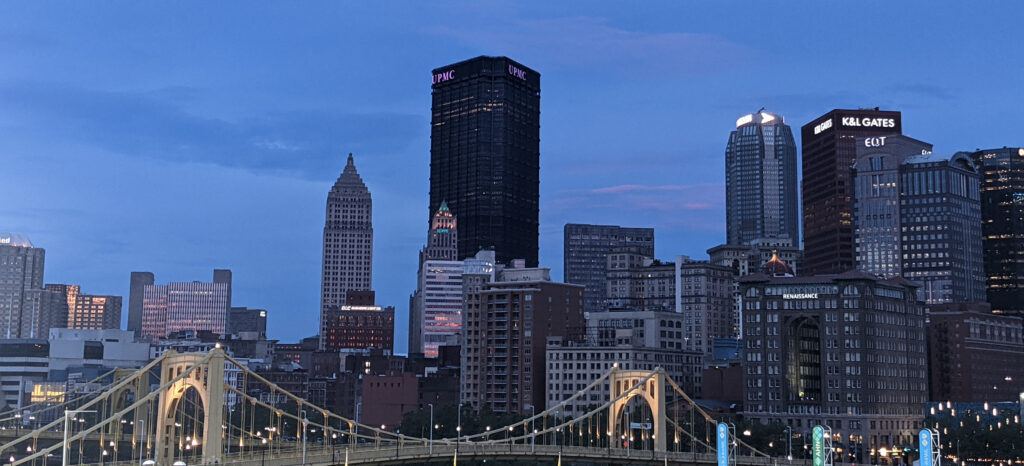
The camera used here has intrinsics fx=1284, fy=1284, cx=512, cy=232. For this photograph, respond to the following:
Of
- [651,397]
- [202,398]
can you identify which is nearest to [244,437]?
[202,398]

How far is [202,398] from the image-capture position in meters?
99.6

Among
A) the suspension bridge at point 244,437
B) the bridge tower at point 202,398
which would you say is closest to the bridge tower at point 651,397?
the suspension bridge at point 244,437

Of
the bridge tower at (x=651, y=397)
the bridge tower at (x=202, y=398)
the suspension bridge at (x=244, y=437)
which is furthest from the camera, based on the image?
the bridge tower at (x=651, y=397)

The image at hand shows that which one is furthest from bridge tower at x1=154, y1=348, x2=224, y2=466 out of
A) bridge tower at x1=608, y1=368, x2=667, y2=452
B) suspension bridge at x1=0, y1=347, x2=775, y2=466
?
bridge tower at x1=608, y1=368, x2=667, y2=452

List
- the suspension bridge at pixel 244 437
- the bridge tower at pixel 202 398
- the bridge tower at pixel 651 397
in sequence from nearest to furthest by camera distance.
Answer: the bridge tower at pixel 202 398
the suspension bridge at pixel 244 437
the bridge tower at pixel 651 397

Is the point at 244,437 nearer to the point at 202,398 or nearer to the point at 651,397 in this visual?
the point at 202,398

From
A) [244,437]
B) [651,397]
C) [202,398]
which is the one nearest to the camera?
[202,398]

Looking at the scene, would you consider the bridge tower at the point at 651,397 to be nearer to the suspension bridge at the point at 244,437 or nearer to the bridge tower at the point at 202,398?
the suspension bridge at the point at 244,437

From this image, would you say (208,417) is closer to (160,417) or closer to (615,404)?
(160,417)

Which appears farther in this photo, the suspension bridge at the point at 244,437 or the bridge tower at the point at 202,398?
the suspension bridge at the point at 244,437

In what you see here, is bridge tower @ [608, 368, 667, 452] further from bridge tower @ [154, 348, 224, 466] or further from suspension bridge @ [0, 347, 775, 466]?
bridge tower @ [154, 348, 224, 466]

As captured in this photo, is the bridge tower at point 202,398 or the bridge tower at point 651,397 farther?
the bridge tower at point 651,397

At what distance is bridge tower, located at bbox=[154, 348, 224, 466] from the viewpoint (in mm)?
96000

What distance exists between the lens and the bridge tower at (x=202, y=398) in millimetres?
96000
